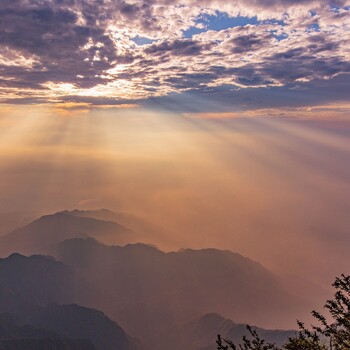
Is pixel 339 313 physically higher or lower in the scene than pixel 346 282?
lower

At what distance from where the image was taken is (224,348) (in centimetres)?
1786

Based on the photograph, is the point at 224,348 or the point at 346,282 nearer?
the point at 224,348

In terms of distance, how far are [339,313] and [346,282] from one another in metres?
1.80

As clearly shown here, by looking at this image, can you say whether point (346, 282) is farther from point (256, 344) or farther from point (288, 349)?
point (256, 344)

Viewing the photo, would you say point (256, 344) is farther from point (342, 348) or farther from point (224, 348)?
point (342, 348)

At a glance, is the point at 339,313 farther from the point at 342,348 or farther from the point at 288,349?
the point at 288,349

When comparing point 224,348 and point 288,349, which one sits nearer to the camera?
point 224,348

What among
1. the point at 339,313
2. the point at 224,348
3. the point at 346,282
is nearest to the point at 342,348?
the point at 339,313

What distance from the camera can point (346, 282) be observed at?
19.4 meters

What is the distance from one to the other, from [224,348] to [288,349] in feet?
14.1

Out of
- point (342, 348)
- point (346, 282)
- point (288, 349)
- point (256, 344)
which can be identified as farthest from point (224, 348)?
point (346, 282)

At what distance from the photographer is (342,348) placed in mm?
18359

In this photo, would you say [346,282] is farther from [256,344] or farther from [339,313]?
[256,344]

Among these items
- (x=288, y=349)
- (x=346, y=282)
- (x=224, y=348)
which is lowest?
(x=288, y=349)
